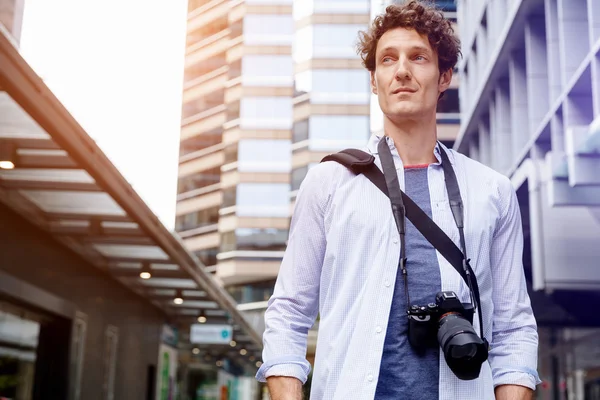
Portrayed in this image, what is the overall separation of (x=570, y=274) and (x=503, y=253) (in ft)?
37.7

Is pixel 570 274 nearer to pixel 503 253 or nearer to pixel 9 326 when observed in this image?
pixel 9 326

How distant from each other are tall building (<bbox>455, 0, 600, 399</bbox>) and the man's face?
7994 millimetres

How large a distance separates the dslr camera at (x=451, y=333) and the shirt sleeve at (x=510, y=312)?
170 mm

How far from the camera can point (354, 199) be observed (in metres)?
2.29

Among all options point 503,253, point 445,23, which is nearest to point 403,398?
point 503,253

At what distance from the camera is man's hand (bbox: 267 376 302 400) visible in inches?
85.0

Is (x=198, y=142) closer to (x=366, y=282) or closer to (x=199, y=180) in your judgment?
(x=199, y=180)

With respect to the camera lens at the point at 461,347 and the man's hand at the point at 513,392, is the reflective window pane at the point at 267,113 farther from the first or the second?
the camera lens at the point at 461,347

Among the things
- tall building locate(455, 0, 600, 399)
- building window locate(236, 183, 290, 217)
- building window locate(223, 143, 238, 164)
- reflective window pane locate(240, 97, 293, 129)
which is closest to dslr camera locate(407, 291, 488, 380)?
tall building locate(455, 0, 600, 399)

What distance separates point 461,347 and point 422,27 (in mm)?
880

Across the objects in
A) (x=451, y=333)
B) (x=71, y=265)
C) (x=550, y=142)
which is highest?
(x=550, y=142)

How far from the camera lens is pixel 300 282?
2314 mm

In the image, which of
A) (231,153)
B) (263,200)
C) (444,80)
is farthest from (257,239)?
(444,80)

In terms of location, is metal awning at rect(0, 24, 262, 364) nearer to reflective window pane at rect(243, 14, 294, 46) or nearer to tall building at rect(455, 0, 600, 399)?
tall building at rect(455, 0, 600, 399)
